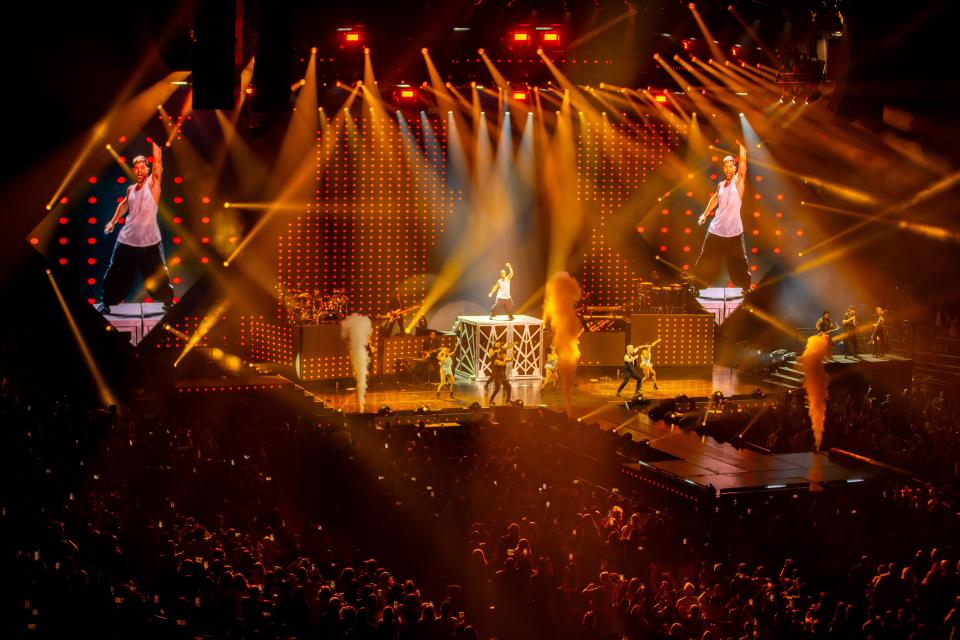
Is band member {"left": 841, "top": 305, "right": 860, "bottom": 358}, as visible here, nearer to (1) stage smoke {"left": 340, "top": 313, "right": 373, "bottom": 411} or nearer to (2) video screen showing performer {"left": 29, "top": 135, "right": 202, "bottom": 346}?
(1) stage smoke {"left": 340, "top": 313, "right": 373, "bottom": 411}

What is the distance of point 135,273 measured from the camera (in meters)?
19.4

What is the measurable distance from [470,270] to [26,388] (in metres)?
10.5

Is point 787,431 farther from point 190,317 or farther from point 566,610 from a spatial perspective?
point 190,317

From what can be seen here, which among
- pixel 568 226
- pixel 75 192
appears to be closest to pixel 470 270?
pixel 568 226

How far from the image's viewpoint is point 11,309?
1781 cm

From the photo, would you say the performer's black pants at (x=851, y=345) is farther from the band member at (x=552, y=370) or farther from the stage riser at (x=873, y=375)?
the band member at (x=552, y=370)

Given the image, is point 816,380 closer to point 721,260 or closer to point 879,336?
point 879,336

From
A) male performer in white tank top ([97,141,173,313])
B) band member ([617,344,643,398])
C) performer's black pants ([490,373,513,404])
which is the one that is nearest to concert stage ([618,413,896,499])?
performer's black pants ([490,373,513,404])

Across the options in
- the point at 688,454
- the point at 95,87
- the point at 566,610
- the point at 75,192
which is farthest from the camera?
the point at 75,192

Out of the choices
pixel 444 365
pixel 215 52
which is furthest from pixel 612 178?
pixel 215 52

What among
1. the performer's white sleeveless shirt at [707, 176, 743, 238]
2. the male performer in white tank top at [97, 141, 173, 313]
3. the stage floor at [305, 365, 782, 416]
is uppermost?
the performer's white sleeveless shirt at [707, 176, 743, 238]

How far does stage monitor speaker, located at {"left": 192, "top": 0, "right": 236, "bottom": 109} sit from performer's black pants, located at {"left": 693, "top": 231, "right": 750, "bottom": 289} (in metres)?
17.9

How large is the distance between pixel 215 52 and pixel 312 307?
1281 cm

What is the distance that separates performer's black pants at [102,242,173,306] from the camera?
19.1 meters
